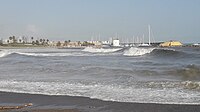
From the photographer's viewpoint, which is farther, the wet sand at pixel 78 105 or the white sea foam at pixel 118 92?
the white sea foam at pixel 118 92

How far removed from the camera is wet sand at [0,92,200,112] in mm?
7914

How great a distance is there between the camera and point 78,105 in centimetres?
865

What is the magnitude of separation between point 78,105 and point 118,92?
2.30 m

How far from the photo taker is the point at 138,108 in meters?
8.04

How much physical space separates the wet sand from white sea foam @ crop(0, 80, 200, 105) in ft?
1.73

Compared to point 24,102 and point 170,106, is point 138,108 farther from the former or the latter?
point 24,102

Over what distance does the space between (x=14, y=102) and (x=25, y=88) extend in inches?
106

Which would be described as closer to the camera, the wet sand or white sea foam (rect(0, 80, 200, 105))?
the wet sand

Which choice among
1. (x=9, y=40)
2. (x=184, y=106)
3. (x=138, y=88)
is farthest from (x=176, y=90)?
(x=9, y=40)

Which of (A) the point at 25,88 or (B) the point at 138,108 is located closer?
(B) the point at 138,108

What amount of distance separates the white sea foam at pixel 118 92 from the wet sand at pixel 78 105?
0.53 metres

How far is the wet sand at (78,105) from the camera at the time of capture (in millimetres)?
7914

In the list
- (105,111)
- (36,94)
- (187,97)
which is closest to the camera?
(105,111)

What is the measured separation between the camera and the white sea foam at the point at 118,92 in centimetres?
914
